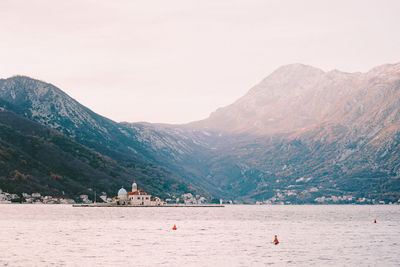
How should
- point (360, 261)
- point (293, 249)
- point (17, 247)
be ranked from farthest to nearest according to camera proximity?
point (293, 249), point (17, 247), point (360, 261)

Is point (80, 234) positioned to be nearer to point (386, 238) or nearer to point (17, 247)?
point (17, 247)

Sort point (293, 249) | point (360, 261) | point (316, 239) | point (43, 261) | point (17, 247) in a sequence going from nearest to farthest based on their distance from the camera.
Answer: point (43, 261)
point (360, 261)
point (17, 247)
point (293, 249)
point (316, 239)

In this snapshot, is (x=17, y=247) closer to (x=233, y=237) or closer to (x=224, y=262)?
(x=224, y=262)

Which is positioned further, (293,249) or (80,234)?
(80,234)

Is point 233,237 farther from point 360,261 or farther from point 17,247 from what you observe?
point 17,247

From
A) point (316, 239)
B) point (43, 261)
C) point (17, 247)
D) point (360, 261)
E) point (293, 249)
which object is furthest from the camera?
point (316, 239)

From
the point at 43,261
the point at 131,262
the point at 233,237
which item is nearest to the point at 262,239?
the point at 233,237

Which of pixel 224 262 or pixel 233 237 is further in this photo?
pixel 233 237

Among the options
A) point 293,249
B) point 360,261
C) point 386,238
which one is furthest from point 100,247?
point 386,238

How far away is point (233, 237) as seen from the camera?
132m

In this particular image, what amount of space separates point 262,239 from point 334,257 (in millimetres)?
35507

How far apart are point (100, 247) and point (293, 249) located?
1554 inches

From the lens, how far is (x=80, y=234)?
428 feet

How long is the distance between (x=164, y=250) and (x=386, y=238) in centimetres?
6615
